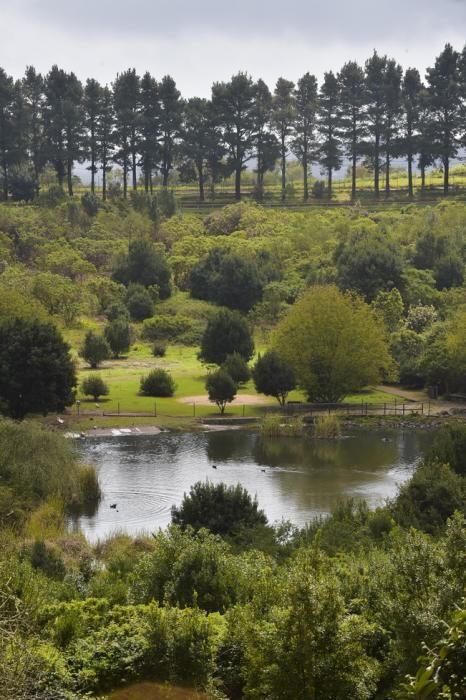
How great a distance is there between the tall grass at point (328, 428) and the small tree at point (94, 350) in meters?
15.5

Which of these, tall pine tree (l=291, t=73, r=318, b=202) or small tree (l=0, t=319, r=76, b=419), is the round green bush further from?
tall pine tree (l=291, t=73, r=318, b=202)

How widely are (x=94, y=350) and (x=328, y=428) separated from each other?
16.4m

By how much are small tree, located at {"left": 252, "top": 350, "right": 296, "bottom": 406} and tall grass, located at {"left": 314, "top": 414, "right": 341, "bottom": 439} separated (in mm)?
4078

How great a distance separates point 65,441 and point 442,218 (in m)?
60.2

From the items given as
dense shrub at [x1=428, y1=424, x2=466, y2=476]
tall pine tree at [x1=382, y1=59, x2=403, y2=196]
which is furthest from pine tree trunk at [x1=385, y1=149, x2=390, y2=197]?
dense shrub at [x1=428, y1=424, x2=466, y2=476]

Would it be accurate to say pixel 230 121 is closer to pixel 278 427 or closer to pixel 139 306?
pixel 139 306

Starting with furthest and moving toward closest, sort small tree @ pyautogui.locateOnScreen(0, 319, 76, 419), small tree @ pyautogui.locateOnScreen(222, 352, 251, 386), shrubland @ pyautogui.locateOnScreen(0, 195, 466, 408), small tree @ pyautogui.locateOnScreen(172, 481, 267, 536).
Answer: shrubland @ pyautogui.locateOnScreen(0, 195, 466, 408)
small tree @ pyautogui.locateOnScreen(222, 352, 251, 386)
small tree @ pyautogui.locateOnScreen(0, 319, 76, 419)
small tree @ pyautogui.locateOnScreen(172, 481, 267, 536)

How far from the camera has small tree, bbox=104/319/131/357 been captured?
68.8 metres

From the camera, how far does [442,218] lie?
95375 millimetres

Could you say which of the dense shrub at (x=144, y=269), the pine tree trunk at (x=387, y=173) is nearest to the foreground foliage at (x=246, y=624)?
the dense shrub at (x=144, y=269)

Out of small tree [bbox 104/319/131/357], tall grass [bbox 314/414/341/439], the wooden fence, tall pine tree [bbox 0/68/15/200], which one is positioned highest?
tall pine tree [bbox 0/68/15/200]

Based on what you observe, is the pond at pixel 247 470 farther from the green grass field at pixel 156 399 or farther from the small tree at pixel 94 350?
the small tree at pixel 94 350

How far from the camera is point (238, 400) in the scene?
60375 millimetres

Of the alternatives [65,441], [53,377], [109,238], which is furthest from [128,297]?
[65,441]
